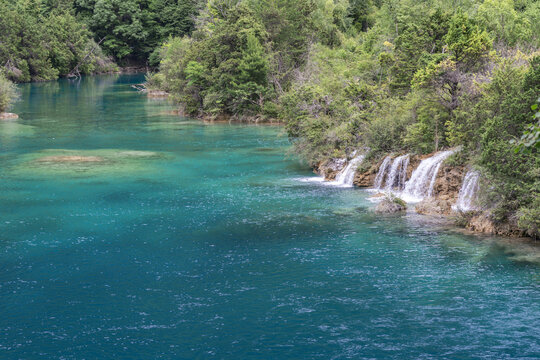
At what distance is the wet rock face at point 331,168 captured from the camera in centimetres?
3446

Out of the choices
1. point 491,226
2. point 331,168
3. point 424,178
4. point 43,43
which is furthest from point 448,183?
point 43,43

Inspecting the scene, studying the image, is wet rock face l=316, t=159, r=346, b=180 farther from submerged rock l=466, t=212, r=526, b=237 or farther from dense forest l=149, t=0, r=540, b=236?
submerged rock l=466, t=212, r=526, b=237

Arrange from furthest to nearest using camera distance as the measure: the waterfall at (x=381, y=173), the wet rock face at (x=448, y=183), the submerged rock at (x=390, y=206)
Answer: the waterfall at (x=381, y=173), the wet rock face at (x=448, y=183), the submerged rock at (x=390, y=206)

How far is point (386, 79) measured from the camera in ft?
136

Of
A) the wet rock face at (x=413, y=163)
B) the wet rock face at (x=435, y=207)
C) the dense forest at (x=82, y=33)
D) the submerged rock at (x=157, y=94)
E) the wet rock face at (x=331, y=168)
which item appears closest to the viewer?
the wet rock face at (x=435, y=207)

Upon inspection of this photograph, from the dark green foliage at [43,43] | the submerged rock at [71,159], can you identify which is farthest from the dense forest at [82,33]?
the submerged rock at [71,159]

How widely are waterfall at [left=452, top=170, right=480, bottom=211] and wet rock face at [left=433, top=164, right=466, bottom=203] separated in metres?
0.85

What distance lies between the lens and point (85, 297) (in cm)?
1806

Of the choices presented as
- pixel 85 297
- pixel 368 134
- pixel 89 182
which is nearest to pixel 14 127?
pixel 89 182

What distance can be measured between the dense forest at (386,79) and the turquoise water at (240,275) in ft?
11.0

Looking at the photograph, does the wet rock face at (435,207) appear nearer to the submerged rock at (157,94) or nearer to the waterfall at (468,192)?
the waterfall at (468,192)

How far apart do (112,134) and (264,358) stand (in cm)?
4138

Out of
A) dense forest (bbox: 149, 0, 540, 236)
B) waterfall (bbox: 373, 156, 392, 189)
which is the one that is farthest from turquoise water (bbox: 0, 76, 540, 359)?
dense forest (bbox: 149, 0, 540, 236)

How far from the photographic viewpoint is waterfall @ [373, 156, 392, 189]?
103 ft
